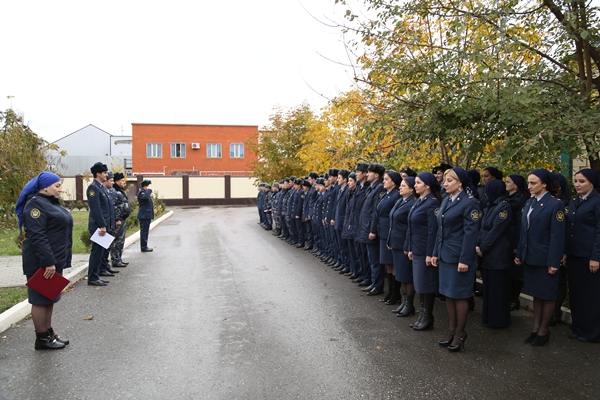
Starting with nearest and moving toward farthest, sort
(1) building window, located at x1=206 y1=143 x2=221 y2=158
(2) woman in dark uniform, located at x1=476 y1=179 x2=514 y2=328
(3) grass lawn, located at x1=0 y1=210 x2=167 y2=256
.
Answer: (2) woman in dark uniform, located at x1=476 y1=179 x2=514 y2=328, (3) grass lawn, located at x1=0 y1=210 x2=167 y2=256, (1) building window, located at x1=206 y1=143 x2=221 y2=158

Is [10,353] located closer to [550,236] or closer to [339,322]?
[339,322]

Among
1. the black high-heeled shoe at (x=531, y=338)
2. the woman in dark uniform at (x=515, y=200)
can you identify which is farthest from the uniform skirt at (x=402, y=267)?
the black high-heeled shoe at (x=531, y=338)

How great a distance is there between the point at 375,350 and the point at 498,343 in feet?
4.92

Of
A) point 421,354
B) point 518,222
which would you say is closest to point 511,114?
point 518,222

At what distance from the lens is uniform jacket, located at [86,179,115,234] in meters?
8.86

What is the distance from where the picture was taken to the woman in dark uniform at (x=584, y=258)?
5.69 metres

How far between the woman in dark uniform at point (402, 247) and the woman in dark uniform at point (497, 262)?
97cm

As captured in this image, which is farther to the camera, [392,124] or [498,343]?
[392,124]

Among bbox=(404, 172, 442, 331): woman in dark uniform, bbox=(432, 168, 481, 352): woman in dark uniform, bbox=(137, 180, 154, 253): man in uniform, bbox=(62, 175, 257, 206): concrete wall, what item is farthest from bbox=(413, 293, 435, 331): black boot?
bbox=(62, 175, 257, 206): concrete wall

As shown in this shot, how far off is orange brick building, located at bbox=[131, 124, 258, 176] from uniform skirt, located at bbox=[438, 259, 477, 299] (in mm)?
44435

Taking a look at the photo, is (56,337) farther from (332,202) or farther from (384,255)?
(332,202)

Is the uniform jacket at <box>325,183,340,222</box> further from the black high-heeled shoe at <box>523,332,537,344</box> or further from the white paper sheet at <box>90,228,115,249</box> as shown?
the black high-heeled shoe at <box>523,332,537,344</box>

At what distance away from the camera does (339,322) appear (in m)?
6.50

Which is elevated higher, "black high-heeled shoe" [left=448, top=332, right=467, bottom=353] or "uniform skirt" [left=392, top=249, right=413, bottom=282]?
"uniform skirt" [left=392, top=249, right=413, bottom=282]
